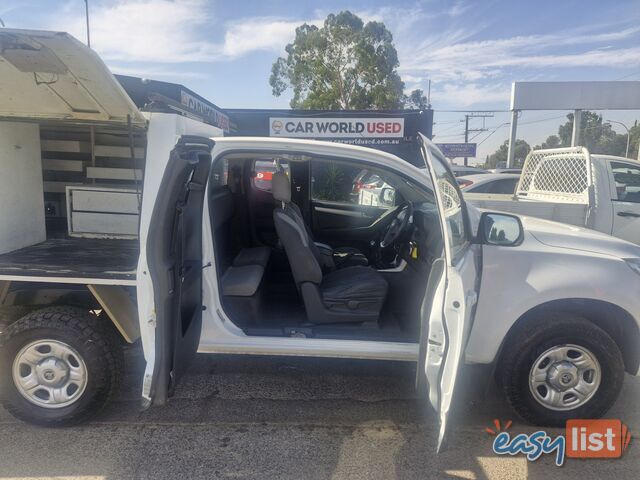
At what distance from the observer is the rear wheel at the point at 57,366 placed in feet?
8.71

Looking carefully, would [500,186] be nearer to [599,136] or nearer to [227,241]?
[227,241]

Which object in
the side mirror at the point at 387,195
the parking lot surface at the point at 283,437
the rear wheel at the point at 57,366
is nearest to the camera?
the parking lot surface at the point at 283,437

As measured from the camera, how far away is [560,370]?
2.73 m

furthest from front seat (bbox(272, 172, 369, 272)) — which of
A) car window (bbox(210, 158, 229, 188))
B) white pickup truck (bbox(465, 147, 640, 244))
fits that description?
white pickup truck (bbox(465, 147, 640, 244))

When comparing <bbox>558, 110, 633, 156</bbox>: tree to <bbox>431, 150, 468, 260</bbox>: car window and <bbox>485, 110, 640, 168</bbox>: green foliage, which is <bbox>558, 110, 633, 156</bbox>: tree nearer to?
<bbox>485, 110, 640, 168</bbox>: green foliage

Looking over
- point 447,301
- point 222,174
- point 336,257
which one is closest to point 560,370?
point 447,301

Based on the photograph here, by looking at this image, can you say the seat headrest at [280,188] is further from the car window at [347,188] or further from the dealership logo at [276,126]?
the dealership logo at [276,126]

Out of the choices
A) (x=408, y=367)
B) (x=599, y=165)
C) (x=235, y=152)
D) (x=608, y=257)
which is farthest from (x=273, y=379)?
(x=599, y=165)

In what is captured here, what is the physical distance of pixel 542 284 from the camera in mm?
2611

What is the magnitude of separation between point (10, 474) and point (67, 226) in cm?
250

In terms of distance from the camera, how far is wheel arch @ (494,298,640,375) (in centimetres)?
269

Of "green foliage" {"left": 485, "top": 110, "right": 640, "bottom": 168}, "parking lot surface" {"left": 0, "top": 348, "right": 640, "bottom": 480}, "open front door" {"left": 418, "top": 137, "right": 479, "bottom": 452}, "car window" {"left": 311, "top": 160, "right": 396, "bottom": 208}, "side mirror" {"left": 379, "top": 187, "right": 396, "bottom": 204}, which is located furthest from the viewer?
"green foliage" {"left": 485, "top": 110, "right": 640, "bottom": 168}

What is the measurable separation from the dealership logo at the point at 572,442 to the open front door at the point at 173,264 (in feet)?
6.38

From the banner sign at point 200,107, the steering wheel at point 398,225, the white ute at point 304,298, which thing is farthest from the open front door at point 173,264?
the steering wheel at point 398,225
